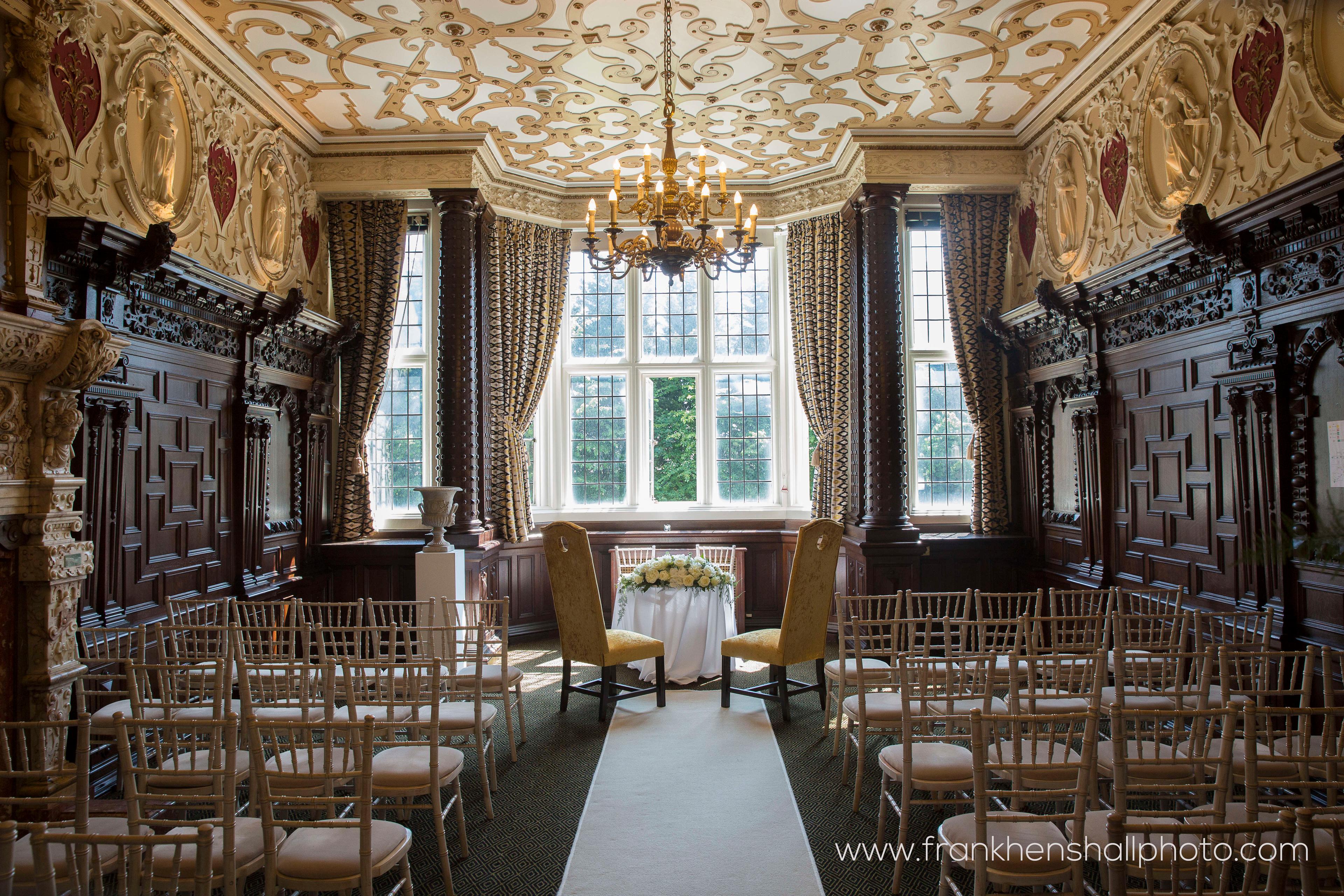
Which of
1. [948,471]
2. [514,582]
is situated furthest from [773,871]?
[948,471]

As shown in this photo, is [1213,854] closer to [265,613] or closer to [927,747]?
[927,747]

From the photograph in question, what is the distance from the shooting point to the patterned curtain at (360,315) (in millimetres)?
7188

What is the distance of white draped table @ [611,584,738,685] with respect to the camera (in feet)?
19.6

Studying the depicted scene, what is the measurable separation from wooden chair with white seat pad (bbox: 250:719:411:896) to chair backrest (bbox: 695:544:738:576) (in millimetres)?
4636

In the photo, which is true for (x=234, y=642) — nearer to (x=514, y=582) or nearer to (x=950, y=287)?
(x=514, y=582)

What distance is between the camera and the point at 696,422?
27.8ft

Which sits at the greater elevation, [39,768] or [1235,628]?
[1235,628]

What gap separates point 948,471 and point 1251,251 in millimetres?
3732

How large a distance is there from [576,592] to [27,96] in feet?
12.4

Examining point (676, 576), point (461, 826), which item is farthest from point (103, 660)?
point (676, 576)

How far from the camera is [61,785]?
348cm

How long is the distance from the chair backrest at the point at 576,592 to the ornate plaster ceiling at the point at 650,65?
3.27m

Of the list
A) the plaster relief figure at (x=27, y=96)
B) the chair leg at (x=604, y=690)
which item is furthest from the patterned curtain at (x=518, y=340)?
Answer: the plaster relief figure at (x=27, y=96)

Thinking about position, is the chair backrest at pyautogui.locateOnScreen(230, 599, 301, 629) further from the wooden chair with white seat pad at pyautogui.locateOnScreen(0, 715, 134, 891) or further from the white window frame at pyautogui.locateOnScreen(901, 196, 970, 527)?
the white window frame at pyautogui.locateOnScreen(901, 196, 970, 527)
